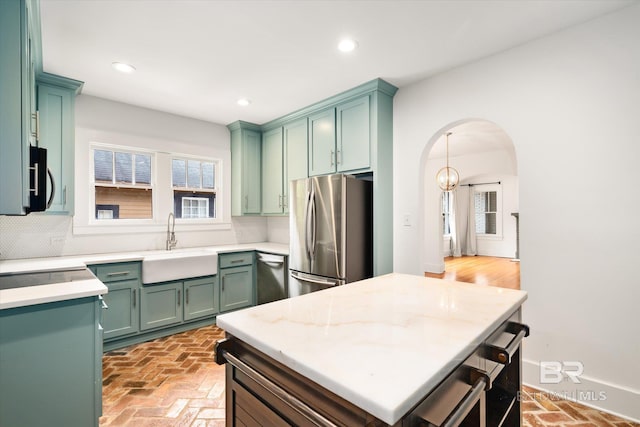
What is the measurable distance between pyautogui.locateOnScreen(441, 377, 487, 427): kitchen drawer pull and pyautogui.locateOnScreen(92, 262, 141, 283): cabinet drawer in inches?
125

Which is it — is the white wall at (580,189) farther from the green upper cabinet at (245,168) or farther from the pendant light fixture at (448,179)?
the pendant light fixture at (448,179)

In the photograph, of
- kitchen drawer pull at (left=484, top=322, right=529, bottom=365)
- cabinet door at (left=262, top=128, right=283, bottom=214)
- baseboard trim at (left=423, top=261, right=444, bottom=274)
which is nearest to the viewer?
kitchen drawer pull at (left=484, top=322, right=529, bottom=365)

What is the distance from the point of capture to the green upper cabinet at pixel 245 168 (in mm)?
4453

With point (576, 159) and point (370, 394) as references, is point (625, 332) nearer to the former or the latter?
point (576, 159)

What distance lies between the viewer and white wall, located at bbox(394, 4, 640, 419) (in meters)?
2.02

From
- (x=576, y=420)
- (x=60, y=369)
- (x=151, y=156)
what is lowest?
(x=576, y=420)

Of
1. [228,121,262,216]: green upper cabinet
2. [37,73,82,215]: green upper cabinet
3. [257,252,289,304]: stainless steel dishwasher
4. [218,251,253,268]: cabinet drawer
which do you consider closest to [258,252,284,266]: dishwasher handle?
[257,252,289,304]: stainless steel dishwasher

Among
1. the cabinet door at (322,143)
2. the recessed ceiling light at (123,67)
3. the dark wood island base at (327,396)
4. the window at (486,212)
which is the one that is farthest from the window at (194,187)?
the window at (486,212)

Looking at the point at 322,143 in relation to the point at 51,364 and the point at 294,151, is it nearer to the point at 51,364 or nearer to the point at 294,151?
the point at 294,151

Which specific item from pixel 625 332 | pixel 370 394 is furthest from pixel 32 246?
pixel 625 332

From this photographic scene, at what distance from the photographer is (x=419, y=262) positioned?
3.10 meters

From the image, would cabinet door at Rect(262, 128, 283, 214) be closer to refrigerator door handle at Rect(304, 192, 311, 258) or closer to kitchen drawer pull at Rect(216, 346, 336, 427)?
refrigerator door handle at Rect(304, 192, 311, 258)

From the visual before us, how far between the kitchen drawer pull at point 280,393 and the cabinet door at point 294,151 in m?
2.97

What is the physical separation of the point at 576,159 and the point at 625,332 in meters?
1.18
